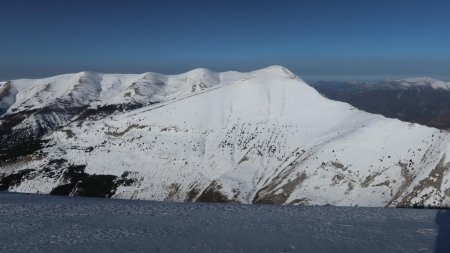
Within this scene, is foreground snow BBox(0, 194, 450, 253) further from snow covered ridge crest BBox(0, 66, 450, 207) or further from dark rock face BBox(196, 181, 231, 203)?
dark rock face BBox(196, 181, 231, 203)

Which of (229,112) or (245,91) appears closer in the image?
(229,112)

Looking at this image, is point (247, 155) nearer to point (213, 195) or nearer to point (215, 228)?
point (213, 195)

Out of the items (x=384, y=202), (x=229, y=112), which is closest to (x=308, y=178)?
(x=384, y=202)

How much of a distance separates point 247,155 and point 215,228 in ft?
307

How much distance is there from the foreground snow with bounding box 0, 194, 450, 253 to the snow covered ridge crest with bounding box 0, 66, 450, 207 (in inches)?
2129

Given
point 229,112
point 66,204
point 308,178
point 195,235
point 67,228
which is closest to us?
point 195,235

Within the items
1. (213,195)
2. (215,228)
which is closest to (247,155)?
(213,195)

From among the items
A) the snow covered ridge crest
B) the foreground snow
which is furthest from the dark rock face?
the foreground snow

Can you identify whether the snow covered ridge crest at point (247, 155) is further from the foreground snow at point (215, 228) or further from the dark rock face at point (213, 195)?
the foreground snow at point (215, 228)

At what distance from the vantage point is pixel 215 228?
67.6 feet

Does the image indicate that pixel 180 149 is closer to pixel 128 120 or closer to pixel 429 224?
pixel 128 120

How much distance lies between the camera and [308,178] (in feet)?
294

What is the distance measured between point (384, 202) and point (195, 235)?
212 feet

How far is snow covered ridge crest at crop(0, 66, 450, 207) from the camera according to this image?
275 feet
